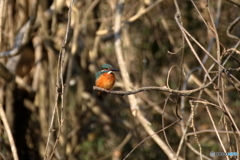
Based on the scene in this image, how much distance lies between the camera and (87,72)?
5.38 metres

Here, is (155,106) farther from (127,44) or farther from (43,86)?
(43,86)

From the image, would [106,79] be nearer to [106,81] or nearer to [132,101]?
[106,81]

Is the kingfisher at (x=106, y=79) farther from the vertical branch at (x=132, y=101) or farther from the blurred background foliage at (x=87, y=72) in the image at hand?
the blurred background foliage at (x=87, y=72)

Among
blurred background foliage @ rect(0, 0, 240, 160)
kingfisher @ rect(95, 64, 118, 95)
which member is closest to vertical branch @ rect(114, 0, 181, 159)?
kingfisher @ rect(95, 64, 118, 95)

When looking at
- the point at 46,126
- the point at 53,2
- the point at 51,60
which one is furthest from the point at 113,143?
the point at 53,2

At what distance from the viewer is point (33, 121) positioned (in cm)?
521

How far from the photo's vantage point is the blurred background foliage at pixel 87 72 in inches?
187

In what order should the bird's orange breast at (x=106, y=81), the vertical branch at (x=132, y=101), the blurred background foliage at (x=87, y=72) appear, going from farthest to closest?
the blurred background foliage at (x=87, y=72)
the bird's orange breast at (x=106, y=81)
the vertical branch at (x=132, y=101)

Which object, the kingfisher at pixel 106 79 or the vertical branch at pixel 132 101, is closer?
the vertical branch at pixel 132 101

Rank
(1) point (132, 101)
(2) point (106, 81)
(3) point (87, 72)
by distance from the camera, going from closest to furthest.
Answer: (1) point (132, 101) → (2) point (106, 81) → (3) point (87, 72)

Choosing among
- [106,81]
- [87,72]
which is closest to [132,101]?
[106,81]

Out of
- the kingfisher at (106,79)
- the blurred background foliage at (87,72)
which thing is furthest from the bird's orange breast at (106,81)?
the blurred background foliage at (87,72)

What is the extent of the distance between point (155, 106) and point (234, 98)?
142cm

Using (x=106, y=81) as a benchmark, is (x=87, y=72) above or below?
below
